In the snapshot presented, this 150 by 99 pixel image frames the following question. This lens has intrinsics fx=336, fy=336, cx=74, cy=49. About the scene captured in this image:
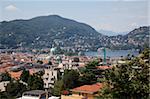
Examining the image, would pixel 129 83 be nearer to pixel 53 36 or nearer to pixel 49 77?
pixel 49 77

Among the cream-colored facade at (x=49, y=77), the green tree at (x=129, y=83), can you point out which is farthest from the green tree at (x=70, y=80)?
the green tree at (x=129, y=83)

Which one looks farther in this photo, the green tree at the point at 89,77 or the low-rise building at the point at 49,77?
the low-rise building at the point at 49,77

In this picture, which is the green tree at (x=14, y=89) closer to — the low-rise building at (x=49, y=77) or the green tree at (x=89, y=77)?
the green tree at (x=89, y=77)

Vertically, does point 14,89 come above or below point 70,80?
below

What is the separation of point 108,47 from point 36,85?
39.1 meters

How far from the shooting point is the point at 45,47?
1774 inches

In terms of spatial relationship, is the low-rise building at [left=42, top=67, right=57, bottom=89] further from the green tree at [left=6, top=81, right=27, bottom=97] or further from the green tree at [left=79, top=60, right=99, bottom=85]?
the green tree at [left=6, top=81, right=27, bottom=97]

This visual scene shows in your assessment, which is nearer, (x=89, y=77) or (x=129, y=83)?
(x=129, y=83)

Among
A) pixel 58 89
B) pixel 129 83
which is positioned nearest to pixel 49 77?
pixel 58 89

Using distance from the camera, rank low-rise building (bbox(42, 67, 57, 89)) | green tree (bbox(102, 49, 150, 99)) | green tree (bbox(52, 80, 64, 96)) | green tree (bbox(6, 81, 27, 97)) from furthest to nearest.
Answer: low-rise building (bbox(42, 67, 57, 89)) < green tree (bbox(6, 81, 27, 97)) < green tree (bbox(52, 80, 64, 96)) < green tree (bbox(102, 49, 150, 99))

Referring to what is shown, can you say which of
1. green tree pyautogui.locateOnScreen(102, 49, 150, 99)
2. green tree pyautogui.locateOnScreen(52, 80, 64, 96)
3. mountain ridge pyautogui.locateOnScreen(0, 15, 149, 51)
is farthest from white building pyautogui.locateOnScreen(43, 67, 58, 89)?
mountain ridge pyautogui.locateOnScreen(0, 15, 149, 51)

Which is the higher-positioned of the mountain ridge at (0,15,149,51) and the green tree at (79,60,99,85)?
the mountain ridge at (0,15,149,51)

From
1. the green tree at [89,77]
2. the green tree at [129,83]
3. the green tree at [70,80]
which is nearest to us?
the green tree at [129,83]

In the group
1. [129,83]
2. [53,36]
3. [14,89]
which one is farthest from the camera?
[53,36]
